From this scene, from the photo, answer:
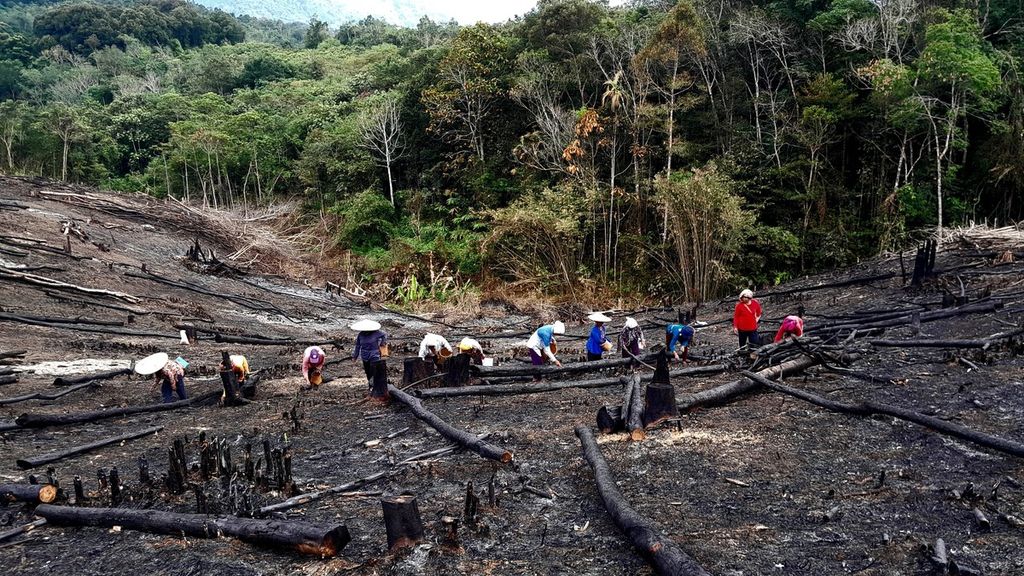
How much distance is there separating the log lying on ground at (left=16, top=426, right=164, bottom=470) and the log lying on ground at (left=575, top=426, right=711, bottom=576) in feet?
16.6

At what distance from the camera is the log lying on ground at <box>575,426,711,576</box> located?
3.07 meters

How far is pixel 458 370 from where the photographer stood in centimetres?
795

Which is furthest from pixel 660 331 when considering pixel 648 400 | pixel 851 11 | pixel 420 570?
pixel 851 11

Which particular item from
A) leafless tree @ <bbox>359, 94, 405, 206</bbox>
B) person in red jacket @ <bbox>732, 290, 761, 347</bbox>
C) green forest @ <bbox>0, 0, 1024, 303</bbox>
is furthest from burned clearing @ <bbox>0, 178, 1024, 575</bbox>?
leafless tree @ <bbox>359, 94, 405, 206</bbox>

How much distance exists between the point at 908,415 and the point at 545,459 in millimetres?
3044

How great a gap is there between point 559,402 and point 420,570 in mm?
3893

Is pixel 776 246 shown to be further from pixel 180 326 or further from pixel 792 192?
pixel 180 326

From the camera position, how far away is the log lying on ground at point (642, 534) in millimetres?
3069

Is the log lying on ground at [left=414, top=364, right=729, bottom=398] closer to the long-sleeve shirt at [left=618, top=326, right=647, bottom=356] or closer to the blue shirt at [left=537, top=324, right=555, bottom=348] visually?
the long-sleeve shirt at [left=618, top=326, right=647, bottom=356]

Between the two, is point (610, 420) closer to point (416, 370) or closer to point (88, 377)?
point (416, 370)

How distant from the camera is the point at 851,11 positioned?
18.7 meters

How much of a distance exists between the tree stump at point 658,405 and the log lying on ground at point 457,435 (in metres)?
1.43

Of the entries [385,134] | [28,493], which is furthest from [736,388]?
[385,134]

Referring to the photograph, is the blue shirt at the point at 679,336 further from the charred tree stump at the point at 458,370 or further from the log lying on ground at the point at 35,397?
the log lying on ground at the point at 35,397
